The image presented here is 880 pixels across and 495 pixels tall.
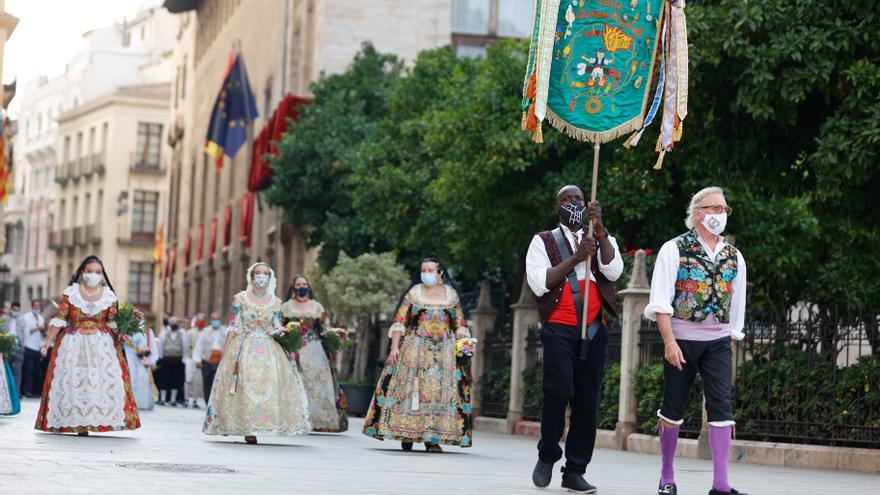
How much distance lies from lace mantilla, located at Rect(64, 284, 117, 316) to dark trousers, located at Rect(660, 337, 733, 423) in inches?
325

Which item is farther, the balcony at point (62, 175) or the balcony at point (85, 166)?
the balcony at point (62, 175)

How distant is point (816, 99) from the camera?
65.0ft

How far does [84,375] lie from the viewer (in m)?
18.0

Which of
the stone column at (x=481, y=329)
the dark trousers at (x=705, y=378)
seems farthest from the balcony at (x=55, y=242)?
the dark trousers at (x=705, y=378)

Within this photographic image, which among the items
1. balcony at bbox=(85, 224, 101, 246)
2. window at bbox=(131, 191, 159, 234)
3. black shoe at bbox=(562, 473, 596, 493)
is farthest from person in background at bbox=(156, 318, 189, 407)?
window at bbox=(131, 191, 159, 234)

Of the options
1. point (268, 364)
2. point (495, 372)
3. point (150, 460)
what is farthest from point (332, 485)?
point (495, 372)

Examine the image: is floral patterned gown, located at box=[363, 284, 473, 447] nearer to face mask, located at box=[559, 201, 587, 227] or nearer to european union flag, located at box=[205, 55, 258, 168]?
face mask, located at box=[559, 201, 587, 227]

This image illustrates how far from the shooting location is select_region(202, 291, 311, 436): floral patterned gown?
1758cm

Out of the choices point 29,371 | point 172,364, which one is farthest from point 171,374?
point 29,371

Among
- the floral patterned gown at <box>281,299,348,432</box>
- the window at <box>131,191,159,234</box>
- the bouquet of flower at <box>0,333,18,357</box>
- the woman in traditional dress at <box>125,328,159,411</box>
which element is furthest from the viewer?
the window at <box>131,191,159,234</box>

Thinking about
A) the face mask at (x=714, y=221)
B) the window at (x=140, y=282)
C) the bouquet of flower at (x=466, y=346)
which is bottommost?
the bouquet of flower at (x=466, y=346)

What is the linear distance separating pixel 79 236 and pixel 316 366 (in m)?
73.4

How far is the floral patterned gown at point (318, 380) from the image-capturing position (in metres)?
21.5

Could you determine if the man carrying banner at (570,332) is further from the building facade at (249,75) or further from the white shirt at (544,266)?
the building facade at (249,75)
